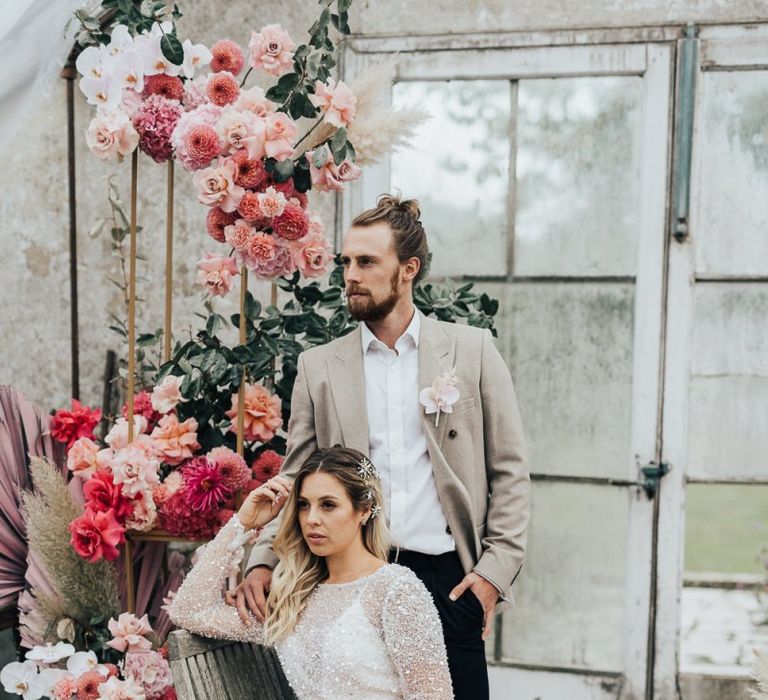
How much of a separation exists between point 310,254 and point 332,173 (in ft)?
0.74

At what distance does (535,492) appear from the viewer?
3.41 meters

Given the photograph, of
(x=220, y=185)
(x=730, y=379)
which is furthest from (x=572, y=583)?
(x=220, y=185)

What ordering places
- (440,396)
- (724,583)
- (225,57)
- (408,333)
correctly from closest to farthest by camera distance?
1. (440,396)
2. (408,333)
3. (225,57)
4. (724,583)

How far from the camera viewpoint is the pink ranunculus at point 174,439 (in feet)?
9.28

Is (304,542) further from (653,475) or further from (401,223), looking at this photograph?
(653,475)

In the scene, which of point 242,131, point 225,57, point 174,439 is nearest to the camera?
point 242,131

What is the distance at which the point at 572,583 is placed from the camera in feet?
11.1

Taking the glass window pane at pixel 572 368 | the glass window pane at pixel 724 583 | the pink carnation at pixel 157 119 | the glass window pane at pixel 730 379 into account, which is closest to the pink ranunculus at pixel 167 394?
the pink carnation at pixel 157 119

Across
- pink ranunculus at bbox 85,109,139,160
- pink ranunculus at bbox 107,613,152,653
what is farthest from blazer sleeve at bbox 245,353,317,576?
pink ranunculus at bbox 85,109,139,160

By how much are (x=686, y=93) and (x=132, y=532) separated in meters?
2.21

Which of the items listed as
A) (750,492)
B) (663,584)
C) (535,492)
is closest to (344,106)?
(535,492)

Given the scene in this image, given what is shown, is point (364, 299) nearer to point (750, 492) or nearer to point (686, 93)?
point (686, 93)

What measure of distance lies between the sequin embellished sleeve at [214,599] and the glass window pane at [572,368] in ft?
4.64

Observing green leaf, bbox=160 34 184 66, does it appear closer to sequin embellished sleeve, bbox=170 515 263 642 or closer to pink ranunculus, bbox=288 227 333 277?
pink ranunculus, bbox=288 227 333 277
